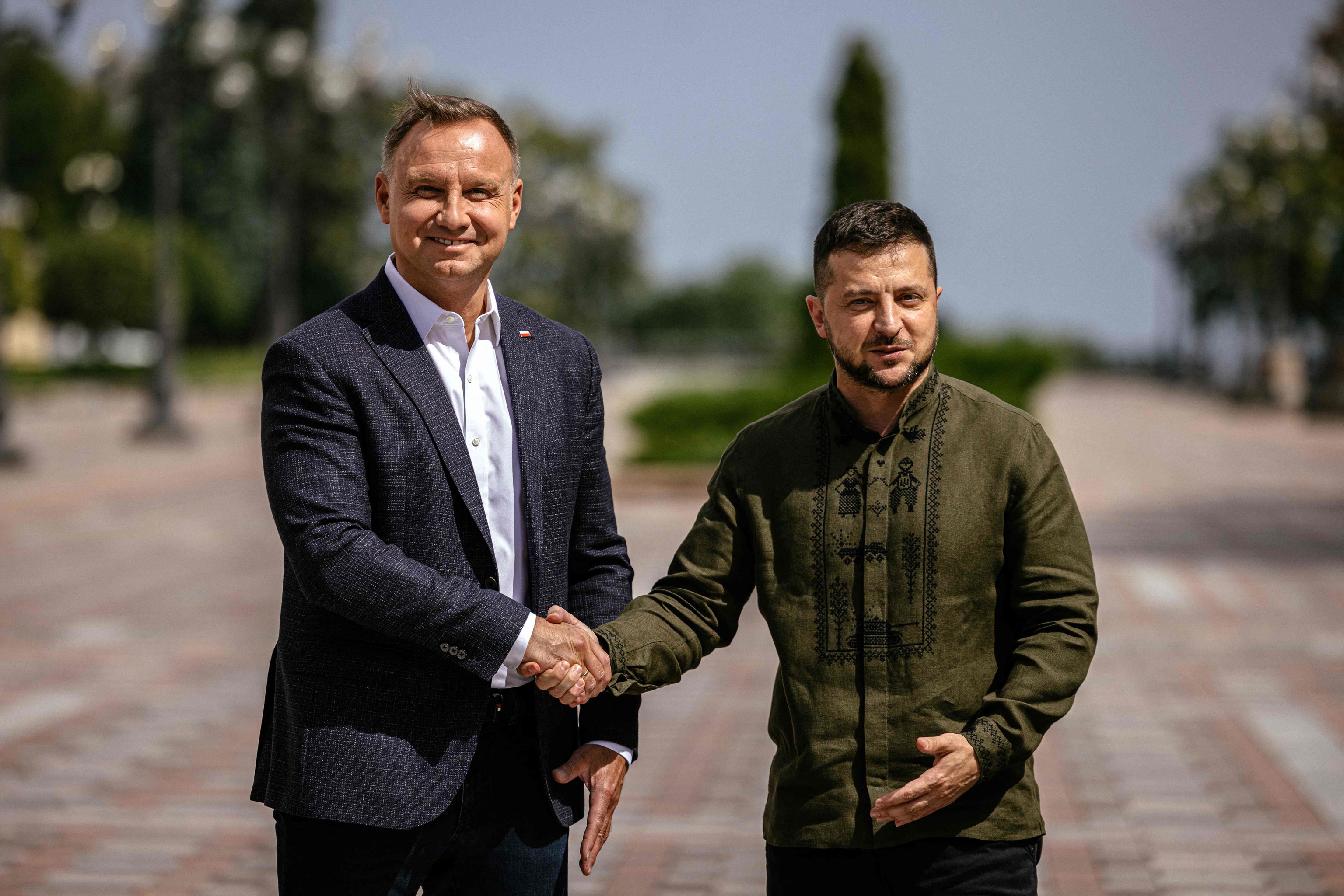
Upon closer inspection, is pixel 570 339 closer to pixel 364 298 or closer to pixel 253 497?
pixel 364 298

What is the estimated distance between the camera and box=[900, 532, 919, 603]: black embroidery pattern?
2359 mm

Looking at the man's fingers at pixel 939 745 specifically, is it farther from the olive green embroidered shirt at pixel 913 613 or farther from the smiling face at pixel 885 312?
the smiling face at pixel 885 312

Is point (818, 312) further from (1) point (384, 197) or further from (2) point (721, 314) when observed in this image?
(2) point (721, 314)

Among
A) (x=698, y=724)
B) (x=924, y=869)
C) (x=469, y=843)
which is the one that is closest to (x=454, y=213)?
(x=469, y=843)

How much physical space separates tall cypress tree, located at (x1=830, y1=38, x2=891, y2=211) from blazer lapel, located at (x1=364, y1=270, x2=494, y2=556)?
19050 mm

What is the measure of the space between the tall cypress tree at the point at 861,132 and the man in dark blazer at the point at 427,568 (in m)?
19.0

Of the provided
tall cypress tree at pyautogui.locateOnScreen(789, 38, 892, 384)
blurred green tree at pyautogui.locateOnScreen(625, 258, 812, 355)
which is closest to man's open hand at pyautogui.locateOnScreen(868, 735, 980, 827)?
tall cypress tree at pyautogui.locateOnScreen(789, 38, 892, 384)

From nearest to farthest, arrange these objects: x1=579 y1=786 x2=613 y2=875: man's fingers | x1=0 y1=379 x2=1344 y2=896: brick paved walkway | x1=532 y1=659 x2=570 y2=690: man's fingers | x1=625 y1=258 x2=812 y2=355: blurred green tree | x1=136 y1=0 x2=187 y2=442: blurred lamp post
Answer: x1=532 y1=659 x2=570 y2=690: man's fingers, x1=579 y1=786 x2=613 y2=875: man's fingers, x1=0 y1=379 x2=1344 y2=896: brick paved walkway, x1=136 y1=0 x2=187 y2=442: blurred lamp post, x1=625 y1=258 x2=812 y2=355: blurred green tree

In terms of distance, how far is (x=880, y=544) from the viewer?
2.37 m

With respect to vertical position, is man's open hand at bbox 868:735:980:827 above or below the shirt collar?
below

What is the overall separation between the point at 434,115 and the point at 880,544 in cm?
102

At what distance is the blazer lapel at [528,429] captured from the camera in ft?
7.90

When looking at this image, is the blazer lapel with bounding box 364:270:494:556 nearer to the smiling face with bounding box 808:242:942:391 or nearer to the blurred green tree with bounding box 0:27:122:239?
the smiling face with bounding box 808:242:942:391

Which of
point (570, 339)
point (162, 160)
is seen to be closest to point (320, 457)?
point (570, 339)
